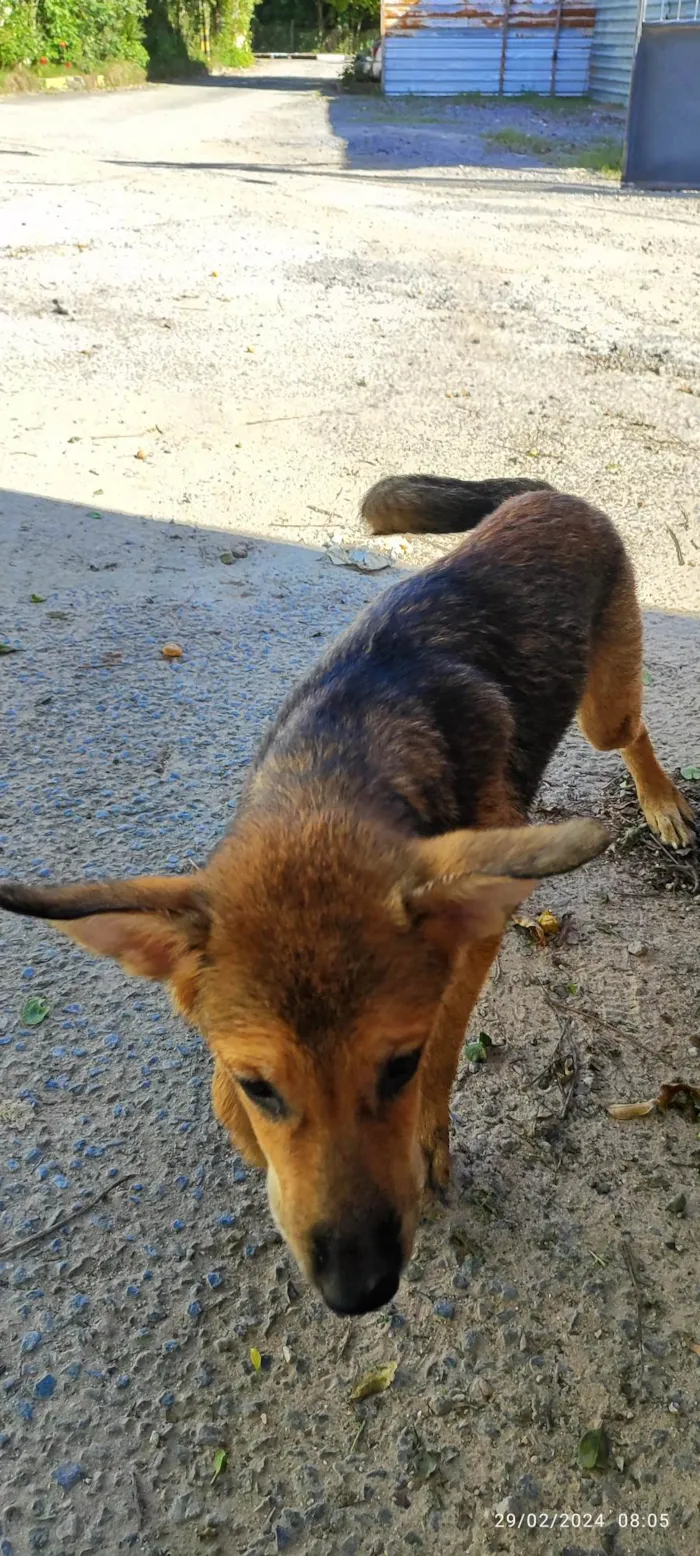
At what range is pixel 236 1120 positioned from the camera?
115 inches

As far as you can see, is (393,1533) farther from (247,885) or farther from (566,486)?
(566,486)

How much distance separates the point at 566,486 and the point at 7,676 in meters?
4.28

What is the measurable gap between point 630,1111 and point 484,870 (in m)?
1.78

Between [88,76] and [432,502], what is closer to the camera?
[432,502]

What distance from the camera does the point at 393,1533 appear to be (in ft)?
8.07

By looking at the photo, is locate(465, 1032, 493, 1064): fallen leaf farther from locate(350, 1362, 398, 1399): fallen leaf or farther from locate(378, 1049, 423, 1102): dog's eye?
locate(378, 1049, 423, 1102): dog's eye

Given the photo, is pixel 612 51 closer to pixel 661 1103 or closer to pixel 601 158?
pixel 601 158

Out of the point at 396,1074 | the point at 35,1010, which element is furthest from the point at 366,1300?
the point at 35,1010

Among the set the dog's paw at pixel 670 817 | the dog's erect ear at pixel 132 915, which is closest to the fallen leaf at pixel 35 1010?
the dog's erect ear at pixel 132 915

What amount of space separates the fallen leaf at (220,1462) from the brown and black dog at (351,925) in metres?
0.72

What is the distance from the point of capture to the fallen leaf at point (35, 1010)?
370cm

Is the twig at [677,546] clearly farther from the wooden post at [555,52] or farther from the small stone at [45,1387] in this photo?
the wooden post at [555,52]

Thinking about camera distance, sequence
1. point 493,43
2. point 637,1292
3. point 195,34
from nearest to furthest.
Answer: point 637,1292, point 493,43, point 195,34

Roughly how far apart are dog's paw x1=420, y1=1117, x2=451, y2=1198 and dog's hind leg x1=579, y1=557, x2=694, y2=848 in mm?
1883
